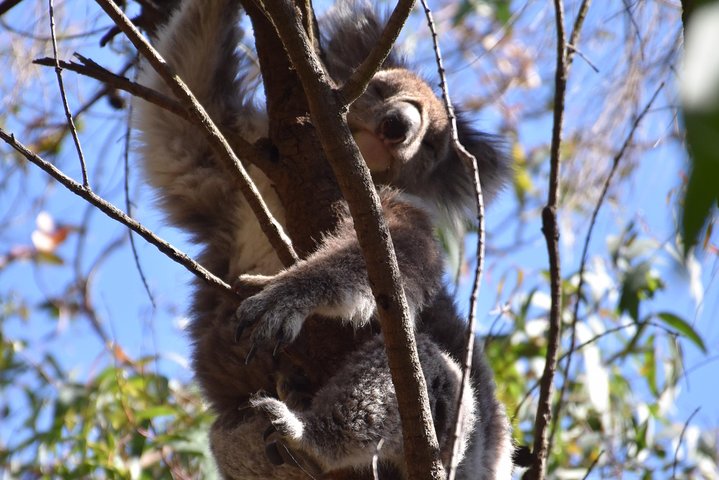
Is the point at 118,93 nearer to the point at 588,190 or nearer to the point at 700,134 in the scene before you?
the point at 588,190

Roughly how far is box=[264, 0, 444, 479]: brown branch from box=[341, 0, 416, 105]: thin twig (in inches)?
3.6

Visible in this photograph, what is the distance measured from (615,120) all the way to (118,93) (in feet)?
5.87

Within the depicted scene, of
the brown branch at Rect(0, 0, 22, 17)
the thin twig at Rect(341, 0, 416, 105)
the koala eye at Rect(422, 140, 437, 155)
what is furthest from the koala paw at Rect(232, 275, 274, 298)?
the koala eye at Rect(422, 140, 437, 155)

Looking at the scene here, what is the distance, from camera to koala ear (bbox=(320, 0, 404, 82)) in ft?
9.58

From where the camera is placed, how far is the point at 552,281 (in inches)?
69.1

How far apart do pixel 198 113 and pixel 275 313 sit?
44 cm

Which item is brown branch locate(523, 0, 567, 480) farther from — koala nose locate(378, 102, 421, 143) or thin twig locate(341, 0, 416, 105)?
koala nose locate(378, 102, 421, 143)

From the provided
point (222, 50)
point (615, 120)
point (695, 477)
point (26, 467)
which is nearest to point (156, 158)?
point (222, 50)

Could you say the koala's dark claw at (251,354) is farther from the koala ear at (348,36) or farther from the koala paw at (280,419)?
the koala ear at (348,36)

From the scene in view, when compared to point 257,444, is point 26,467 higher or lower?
higher

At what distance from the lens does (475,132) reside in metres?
3.15

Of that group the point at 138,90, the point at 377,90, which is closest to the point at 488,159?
the point at 377,90

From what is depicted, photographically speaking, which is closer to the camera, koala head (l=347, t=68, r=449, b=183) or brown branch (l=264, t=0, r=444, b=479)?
brown branch (l=264, t=0, r=444, b=479)

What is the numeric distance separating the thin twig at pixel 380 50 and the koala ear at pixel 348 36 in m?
1.54
